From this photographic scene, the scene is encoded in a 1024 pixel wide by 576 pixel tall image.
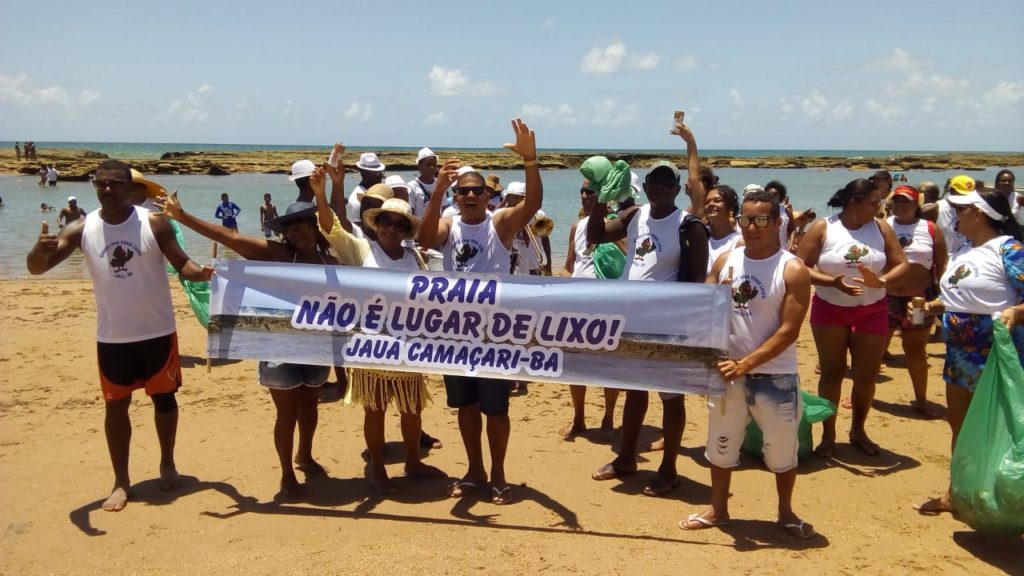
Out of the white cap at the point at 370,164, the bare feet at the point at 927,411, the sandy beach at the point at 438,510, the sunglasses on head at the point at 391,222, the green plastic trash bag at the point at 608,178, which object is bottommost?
the sandy beach at the point at 438,510

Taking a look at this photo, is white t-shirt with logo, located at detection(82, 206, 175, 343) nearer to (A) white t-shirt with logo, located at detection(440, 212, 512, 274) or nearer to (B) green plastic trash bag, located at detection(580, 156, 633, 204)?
(A) white t-shirt with logo, located at detection(440, 212, 512, 274)

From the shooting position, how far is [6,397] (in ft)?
23.4

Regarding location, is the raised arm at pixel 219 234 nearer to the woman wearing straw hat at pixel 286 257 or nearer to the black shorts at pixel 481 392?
the woman wearing straw hat at pixel 286 257

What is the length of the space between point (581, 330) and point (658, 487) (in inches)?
57.4

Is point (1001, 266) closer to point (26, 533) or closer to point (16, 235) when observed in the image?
point (26, 533)

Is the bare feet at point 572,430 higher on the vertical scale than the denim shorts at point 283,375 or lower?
lower

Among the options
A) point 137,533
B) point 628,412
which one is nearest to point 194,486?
point 137,533

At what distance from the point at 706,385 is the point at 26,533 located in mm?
4232

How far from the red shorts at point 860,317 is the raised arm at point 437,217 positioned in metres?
2.83

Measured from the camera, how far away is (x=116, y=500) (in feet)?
16.1

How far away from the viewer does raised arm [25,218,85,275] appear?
15.0ft

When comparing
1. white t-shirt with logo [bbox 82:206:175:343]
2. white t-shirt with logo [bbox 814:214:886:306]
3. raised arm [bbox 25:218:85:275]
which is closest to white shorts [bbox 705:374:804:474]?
white t-shirt with logo [bbox 814:214:886:306]

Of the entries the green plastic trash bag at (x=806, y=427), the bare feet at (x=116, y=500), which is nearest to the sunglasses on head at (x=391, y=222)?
the bare feet at (x=116, y=500)

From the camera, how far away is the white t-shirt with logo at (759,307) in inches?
161
